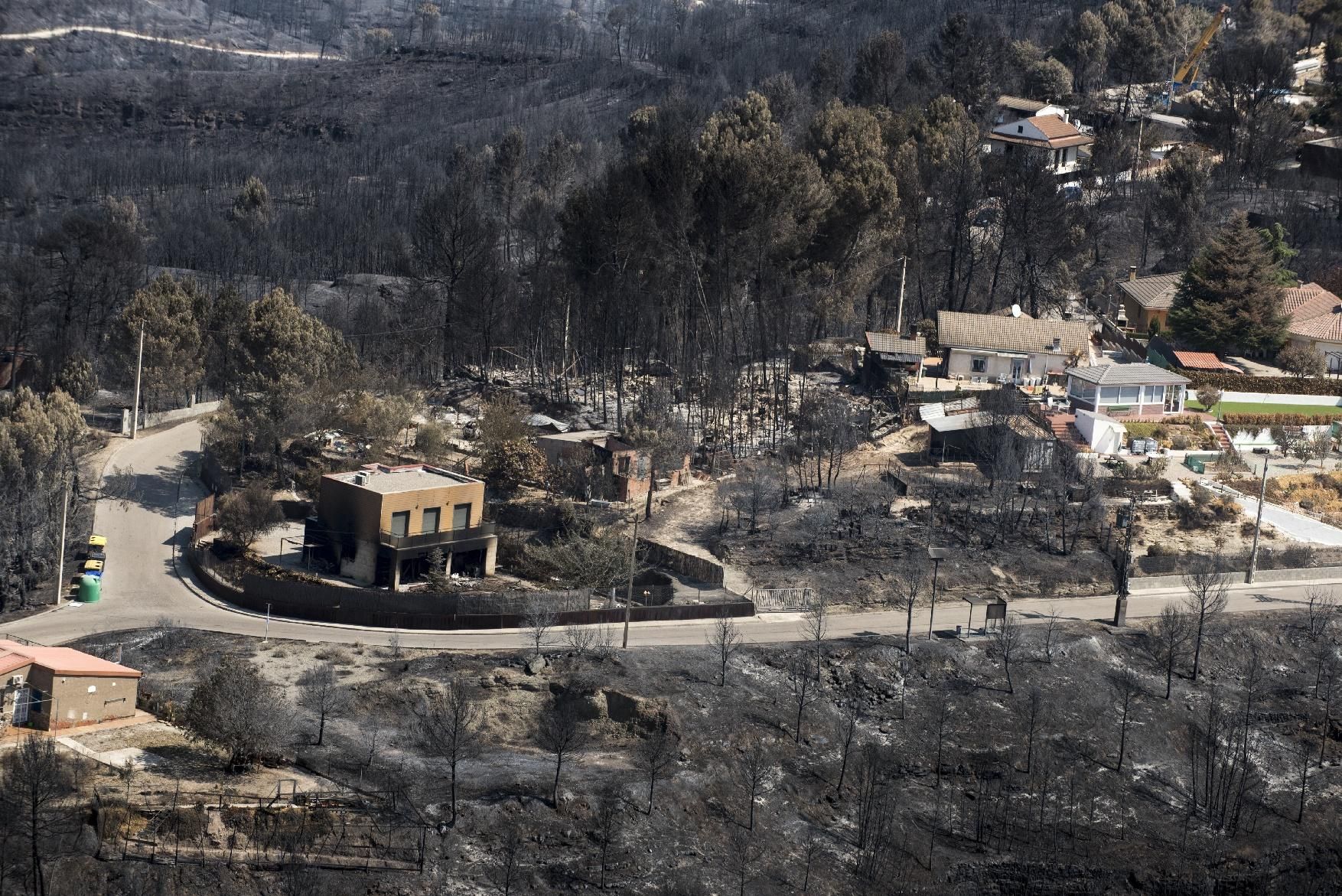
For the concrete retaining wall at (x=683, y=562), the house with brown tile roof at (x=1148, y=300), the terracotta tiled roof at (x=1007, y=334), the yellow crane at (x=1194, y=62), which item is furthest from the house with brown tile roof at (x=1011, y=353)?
the yellow crane at (x=1194, y=62)

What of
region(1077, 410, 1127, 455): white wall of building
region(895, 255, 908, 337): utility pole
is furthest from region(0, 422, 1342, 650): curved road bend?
region(895, 255, 908, 337): utility pole

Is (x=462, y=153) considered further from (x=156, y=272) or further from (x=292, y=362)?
(x=292, y=362)

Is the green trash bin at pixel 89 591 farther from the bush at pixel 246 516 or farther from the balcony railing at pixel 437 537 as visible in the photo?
the balcony railing at pixel 437 537

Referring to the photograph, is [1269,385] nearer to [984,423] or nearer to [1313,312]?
[1313,312]

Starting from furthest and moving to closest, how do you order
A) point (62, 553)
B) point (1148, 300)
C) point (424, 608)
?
1. point (1148, 300)
2. point (62, 553)
3. point (424, 608)

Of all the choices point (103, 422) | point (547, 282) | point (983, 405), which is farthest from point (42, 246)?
point (983, 405)

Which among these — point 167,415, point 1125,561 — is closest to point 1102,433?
point 1125,561
